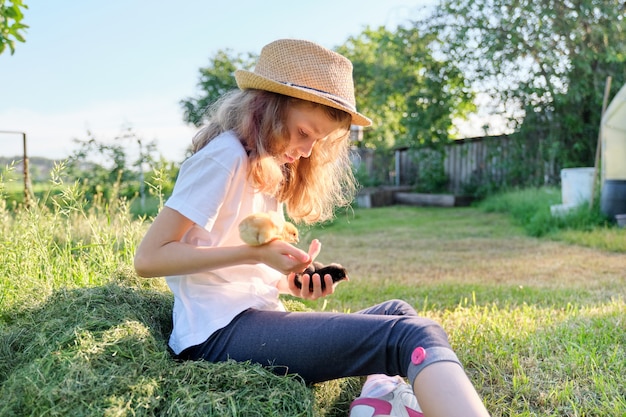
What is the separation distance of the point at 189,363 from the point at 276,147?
73 cm

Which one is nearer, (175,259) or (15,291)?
(175,259)

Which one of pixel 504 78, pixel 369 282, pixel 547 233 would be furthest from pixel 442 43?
pixel 369 282

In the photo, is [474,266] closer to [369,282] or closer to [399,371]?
[369,282]

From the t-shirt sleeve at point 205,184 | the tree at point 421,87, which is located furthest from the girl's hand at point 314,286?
the tree at point 421,87

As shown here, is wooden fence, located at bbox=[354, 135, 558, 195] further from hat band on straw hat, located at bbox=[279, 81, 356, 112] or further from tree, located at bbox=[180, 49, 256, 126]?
hat band on straw hat, located at bbox=[279, 81, 356, 112]

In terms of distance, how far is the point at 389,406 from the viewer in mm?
1954

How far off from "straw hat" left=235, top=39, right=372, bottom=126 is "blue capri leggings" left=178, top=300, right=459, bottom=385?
707mm

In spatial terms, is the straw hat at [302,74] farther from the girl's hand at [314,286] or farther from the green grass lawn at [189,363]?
the green grass lawn at [189,363]

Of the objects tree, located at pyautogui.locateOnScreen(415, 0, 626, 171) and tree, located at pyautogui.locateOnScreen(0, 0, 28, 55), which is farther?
tree, located at pyautogui.locateOnScreen(415, 0, 626, 171)

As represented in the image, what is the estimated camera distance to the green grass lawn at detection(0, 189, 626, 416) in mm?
1629

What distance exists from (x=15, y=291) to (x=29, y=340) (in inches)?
24.2

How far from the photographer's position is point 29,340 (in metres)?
1.97

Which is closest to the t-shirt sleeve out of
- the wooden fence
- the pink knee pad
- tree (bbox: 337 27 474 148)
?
the pink knee pad

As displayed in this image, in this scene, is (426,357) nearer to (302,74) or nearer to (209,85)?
(302,74)
